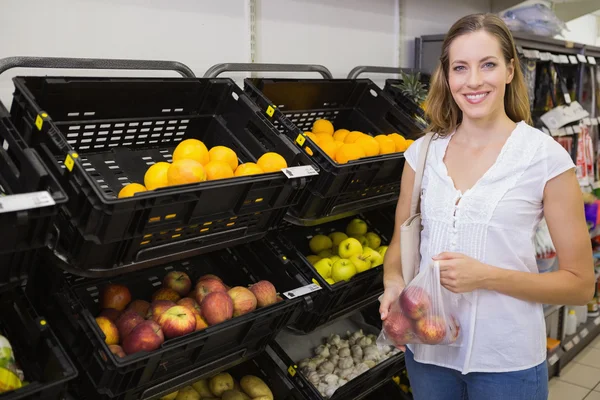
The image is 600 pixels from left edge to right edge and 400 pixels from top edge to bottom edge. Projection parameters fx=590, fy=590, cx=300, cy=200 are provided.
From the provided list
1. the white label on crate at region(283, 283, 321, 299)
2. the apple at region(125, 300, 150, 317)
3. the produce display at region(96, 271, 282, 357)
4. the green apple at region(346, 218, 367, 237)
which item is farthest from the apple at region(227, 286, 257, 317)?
the green apple at region(346, 218, 367, 237)

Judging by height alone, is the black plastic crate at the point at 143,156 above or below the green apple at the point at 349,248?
above

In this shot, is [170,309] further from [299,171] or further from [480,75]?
[480,75]

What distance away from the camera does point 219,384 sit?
6.70 ft

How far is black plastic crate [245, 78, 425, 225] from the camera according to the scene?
6.15ft

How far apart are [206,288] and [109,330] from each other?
335mm

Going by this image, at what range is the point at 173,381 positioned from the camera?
1.61 m

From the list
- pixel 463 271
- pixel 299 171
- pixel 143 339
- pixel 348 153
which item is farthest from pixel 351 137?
pixel 143 339

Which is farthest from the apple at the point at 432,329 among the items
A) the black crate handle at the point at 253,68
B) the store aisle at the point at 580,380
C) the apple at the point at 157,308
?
the store aisle at the point at 580,380

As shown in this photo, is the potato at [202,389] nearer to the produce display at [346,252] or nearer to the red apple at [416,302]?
the produce display at [346,252]

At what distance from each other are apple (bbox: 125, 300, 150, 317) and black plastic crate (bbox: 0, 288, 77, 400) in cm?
32

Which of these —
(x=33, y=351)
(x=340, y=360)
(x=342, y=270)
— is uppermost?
(x=33, y=351)

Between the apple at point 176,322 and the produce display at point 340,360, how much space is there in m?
0.93

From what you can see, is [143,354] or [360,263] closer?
[143,354]

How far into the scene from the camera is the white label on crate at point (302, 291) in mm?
1798
